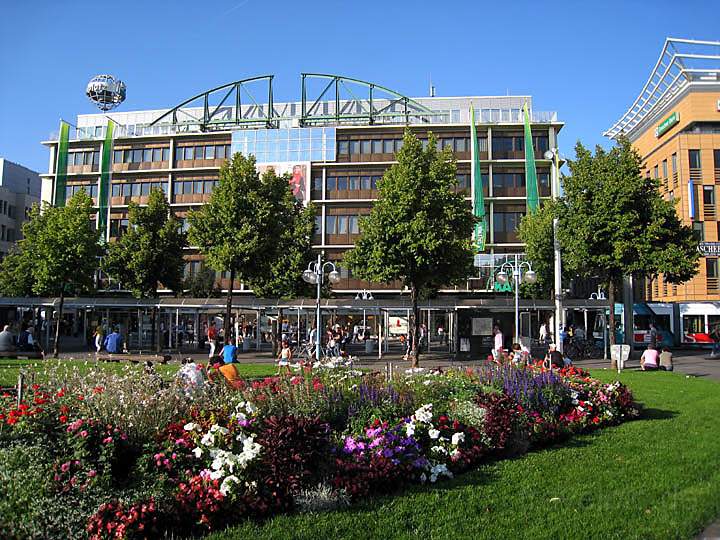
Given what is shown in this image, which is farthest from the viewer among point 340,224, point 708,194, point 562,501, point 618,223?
point 340,224

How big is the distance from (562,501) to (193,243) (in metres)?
28.2

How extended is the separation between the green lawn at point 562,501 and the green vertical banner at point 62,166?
7150cm

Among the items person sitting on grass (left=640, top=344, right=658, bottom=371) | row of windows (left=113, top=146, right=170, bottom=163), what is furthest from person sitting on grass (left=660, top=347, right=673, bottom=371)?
row of windows (left=113, top=146, right=170, bottom=163)

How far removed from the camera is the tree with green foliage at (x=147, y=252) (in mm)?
35719

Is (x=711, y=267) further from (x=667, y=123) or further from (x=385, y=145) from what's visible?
(x=385, y=145)

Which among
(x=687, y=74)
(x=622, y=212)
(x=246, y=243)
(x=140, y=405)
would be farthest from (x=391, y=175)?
(x=687, y=74)

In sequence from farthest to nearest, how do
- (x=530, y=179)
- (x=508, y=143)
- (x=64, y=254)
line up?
(x=508, y=143) → (x=530, y=179) → (x=64, y=254)

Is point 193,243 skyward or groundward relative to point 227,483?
skyward

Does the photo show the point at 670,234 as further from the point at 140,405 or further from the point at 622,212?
the point at 140,405

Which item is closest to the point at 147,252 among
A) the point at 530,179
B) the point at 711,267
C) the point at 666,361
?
the point at 666,361

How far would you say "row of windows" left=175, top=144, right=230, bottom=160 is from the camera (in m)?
70.9

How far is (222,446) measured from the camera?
6918mm

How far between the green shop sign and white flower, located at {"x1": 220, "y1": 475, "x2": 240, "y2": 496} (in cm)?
5894

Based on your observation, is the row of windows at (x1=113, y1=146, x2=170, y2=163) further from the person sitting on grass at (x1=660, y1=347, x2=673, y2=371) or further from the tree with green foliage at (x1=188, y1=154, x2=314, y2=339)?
the person sitting on grass at (x1=660, y1=347, x2=673, y2=371)
